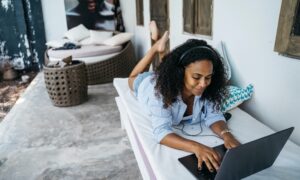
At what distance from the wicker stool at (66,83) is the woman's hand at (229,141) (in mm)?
2186

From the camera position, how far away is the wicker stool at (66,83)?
2.92m

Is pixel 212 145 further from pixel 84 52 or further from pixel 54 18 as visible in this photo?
pixel 54 18

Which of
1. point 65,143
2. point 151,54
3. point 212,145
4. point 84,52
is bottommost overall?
point 65,143

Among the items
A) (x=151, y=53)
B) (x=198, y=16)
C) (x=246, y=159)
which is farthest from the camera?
(x=198, y=16)

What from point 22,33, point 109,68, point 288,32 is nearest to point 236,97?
point 288,32

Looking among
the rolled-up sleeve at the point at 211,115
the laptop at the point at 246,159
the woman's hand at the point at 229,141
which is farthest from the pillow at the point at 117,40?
the laptop at the point at 246,159

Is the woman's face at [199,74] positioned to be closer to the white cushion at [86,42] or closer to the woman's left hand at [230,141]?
the woman's left hand at [230,141]

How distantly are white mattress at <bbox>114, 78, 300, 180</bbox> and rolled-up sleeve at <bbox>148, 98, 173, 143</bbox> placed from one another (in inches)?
2.5

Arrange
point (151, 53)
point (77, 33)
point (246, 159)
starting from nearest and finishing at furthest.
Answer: point (246, 159)
point (151, 53)
point (77, 33)

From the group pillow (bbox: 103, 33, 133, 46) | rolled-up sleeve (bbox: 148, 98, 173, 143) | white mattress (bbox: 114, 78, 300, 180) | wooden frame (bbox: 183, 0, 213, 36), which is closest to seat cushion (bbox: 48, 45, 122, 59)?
pillow (bbox: 103, 33, 133, 46)

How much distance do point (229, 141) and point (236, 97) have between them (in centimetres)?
50

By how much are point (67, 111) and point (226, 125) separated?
2109 mm

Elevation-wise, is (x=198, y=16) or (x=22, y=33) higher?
(x=198, y=16)

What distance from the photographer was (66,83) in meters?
2.97
